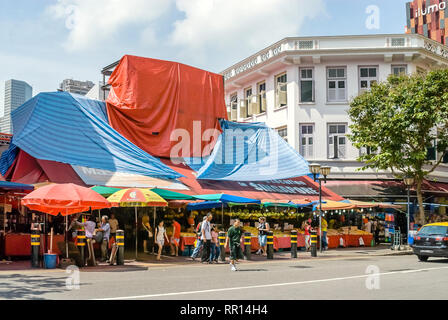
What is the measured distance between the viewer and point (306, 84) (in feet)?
110

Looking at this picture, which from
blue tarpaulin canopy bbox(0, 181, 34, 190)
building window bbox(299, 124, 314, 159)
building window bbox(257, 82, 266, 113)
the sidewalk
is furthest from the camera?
building window bbox(257, 82, 266, 113)

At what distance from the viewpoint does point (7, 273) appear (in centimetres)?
1516

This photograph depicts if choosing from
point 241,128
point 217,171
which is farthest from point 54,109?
point 241,128

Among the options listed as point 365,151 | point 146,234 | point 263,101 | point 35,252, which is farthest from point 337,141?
point 35,252

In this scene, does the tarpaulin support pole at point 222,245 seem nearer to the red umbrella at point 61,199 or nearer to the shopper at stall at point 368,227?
the red umbrella at point 61,199

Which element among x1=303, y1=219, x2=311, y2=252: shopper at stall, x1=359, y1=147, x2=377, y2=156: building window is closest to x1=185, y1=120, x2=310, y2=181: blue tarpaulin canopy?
x1=303, y1=219, x2=311, y2=252: shopper at stall

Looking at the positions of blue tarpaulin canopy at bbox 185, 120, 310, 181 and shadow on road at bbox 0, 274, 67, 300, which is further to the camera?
blue tarpaulin canopy at bbox 185, 120, 310, 181

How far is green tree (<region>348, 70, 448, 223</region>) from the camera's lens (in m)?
27.5

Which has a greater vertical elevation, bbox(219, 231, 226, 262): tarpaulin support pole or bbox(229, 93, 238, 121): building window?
bbox(229, 93, 238, 121): building window

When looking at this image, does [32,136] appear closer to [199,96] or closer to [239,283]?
[199,96]

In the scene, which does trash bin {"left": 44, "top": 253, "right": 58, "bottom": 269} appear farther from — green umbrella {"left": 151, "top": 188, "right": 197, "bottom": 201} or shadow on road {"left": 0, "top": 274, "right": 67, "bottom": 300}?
green umbrella {"left": 151, "top": 188, "right": 197, "bottom": 201}

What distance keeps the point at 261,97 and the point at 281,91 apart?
2528 millimetres

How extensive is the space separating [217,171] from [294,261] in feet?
25.5

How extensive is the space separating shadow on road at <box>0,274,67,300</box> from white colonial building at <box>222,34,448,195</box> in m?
21.6
